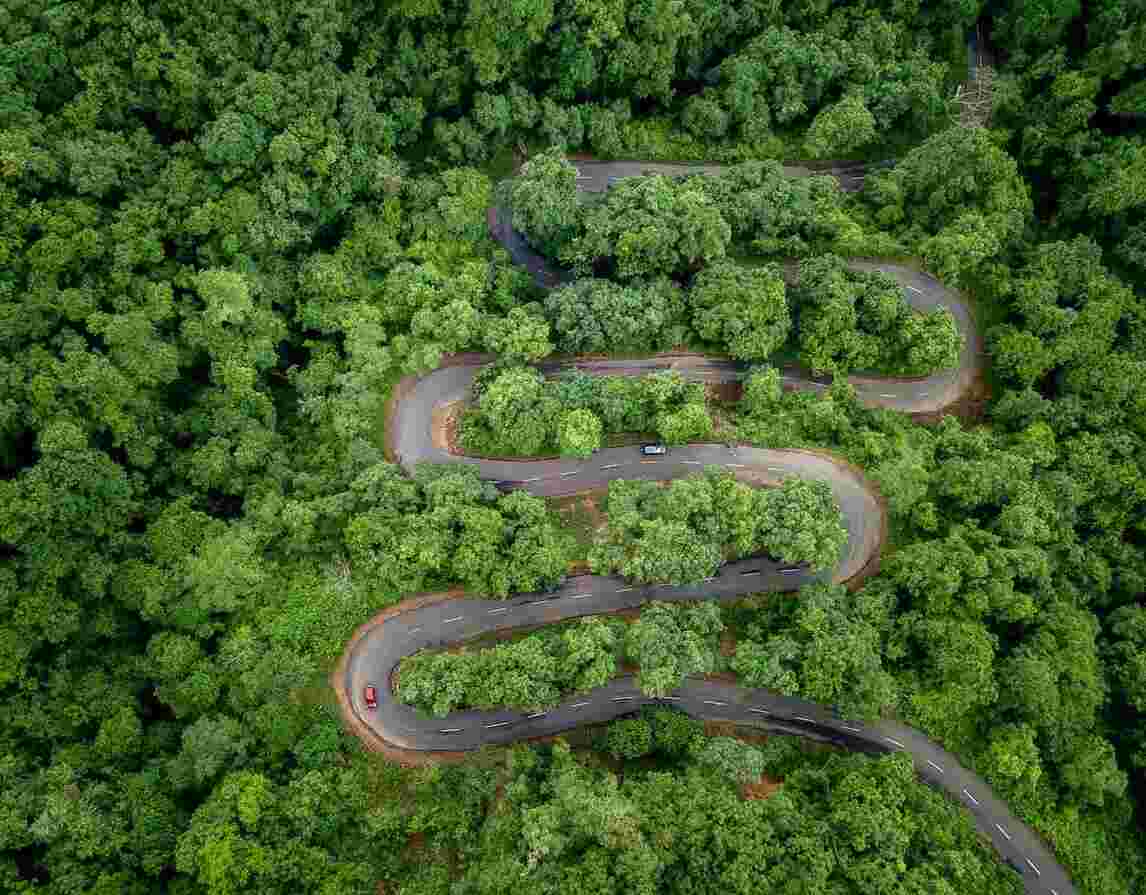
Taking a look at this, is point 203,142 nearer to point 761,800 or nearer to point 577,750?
point 577,750

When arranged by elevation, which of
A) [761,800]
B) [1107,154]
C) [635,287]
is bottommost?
[761,800]

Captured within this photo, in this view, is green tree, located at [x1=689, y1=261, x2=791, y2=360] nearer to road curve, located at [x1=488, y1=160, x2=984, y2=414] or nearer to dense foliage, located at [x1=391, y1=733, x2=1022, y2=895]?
road curve, located at [x1=488, y1=160, x2=984, y2=414]

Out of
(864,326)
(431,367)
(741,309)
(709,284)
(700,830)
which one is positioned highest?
(709,284)

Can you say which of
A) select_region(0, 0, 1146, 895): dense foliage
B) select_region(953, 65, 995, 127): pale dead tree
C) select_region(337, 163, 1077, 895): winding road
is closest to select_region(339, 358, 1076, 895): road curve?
select_region(337, 163, 1077, 895): winding road

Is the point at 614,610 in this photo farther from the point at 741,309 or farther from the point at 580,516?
the point at 741,309

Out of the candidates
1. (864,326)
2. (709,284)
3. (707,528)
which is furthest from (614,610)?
(864,326)

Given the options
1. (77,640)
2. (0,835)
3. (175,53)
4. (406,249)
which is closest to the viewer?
(0,835)

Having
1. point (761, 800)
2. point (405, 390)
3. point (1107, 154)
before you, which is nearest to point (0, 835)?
point (405, 390)
